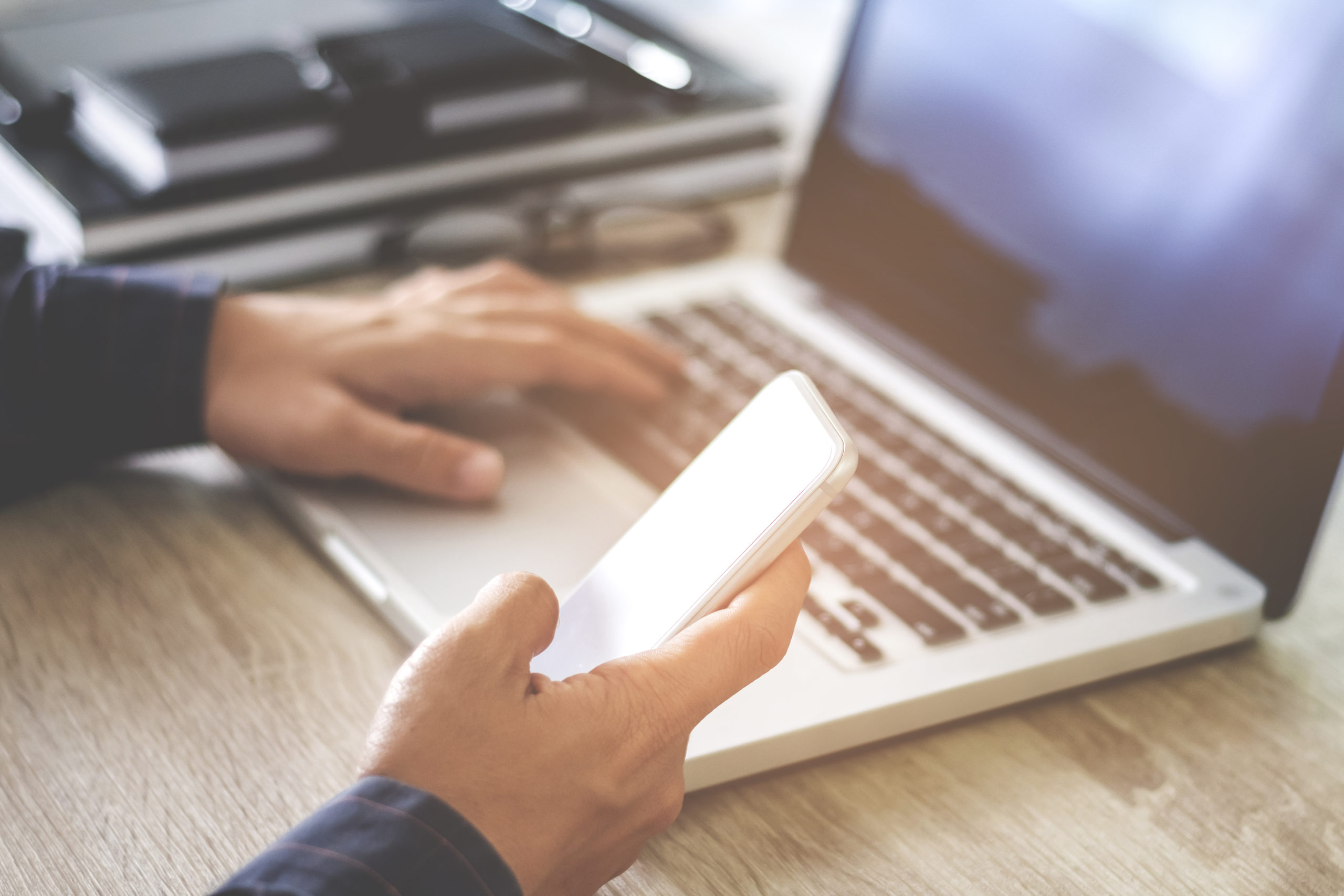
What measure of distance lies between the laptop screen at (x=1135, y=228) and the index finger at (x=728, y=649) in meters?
→ 0.29

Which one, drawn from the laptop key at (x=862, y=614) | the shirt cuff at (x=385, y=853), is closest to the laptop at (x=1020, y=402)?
the laptop key at (x=862, y=614)

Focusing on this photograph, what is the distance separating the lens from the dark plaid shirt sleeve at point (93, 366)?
671 millimetres

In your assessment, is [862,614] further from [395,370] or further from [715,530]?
[395,370]

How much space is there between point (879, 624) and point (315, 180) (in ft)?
1.80

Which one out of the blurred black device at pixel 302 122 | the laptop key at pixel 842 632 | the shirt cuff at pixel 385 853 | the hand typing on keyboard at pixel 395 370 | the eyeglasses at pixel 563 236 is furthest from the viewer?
the eyeglasses at pixel 563 236

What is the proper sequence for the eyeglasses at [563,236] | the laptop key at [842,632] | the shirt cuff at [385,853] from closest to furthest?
1. the shirt cuff at [385,853]
2. the laptop key at [842,632]
3. the eyeglasses at [563,236]

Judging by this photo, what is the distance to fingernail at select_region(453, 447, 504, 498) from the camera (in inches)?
25.3

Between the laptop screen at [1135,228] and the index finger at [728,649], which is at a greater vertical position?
the laptop screen at [1135,228]

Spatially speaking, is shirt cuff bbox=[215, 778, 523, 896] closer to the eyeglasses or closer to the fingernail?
the fingernail

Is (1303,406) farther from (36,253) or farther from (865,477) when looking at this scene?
(36,253)

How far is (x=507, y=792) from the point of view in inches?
16.5

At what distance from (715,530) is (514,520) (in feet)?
0.66

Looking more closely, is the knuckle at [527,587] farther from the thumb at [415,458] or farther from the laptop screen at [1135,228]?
the laptop screen at [1135,228]

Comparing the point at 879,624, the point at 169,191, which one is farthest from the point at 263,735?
the point at 169,191
